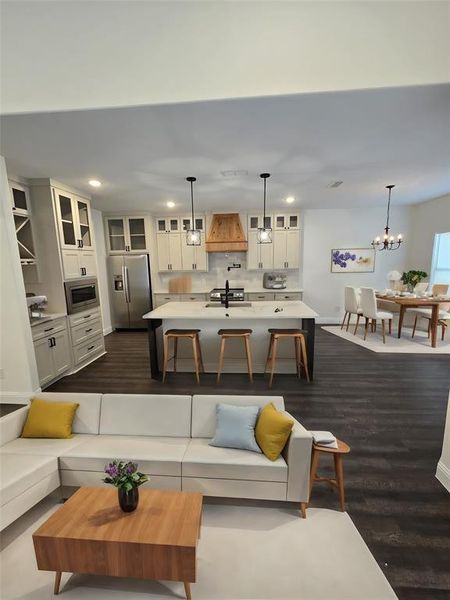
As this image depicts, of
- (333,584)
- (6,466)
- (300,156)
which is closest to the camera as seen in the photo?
(333,584)

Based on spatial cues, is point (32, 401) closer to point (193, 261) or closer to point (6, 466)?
point (6, 466)

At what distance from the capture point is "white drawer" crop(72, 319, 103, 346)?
412 cm

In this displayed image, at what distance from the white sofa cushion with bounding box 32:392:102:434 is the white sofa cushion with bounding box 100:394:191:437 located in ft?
0.19

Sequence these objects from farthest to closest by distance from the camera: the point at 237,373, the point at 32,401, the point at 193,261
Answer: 1. the point at 193,261
2. the point at 237,373
3. the point at 32,401

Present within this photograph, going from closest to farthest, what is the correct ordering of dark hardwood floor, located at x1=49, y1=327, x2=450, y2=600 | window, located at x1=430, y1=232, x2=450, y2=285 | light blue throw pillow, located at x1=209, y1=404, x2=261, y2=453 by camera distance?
dark hardwood floor, located at x1=49, y1=327, x2=450, y2=600, light blue throw pillow, located at x1=209, y1=404, x2=261, y2=453, window, located at x1=430, y1=232, x2=450, y2=285

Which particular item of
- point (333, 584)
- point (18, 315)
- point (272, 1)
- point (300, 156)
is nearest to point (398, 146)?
point (300, 156)

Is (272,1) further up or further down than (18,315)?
further up

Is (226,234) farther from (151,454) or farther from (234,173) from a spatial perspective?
(151,454)

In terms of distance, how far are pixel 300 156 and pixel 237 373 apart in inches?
114

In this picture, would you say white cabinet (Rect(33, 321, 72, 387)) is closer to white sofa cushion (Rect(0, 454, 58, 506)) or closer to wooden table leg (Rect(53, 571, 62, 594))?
white sofa cushion (Rect(0, 454, 58, 506))

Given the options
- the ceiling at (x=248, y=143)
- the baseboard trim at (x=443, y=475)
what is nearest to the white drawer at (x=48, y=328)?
the ceiling at (x=248, y=143)

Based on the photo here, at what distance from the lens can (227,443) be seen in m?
1.93

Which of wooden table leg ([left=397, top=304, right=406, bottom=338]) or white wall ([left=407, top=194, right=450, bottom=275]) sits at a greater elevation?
white wall ([left=407, top=194, right=450, bottom=275])

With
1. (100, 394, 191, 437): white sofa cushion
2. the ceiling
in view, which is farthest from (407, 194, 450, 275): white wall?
(100, 394, 191, 437): white sofa cushion
